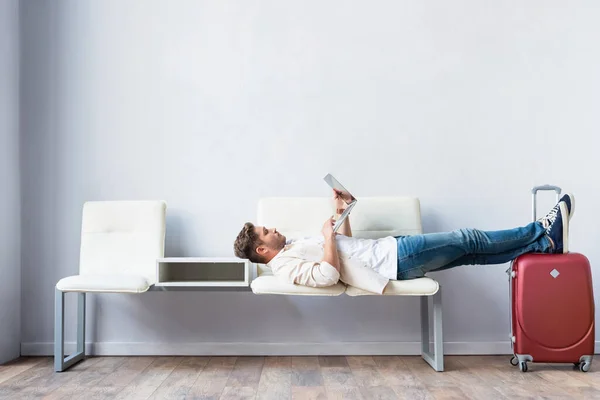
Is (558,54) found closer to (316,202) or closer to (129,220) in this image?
(316,202)

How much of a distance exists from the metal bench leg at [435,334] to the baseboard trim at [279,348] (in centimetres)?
12

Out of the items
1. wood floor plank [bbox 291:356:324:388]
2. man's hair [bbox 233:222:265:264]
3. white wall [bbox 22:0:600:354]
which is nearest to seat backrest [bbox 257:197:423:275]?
white wall [bbox 22:0:600:354]

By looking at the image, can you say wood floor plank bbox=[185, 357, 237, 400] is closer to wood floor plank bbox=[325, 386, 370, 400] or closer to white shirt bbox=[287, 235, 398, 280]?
wood floor plank bbox=[325, 386, 370, 400]

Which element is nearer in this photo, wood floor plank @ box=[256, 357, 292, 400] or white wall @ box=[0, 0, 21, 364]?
wood floor plank @ box=[256, 357, 292, 400]

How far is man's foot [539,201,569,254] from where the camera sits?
2848 millimetres

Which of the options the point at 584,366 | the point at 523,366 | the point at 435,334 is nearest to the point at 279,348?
the point at 435,334

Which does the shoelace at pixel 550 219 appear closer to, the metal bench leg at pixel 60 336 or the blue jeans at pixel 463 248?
the blue jeans at pixel 463 248

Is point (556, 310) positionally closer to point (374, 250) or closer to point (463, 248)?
point (463, 248)

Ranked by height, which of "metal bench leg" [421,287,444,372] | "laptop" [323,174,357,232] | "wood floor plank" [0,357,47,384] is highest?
Answer: "laptop" [323,174,357,232]

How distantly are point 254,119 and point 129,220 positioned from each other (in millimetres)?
938

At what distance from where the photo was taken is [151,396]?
245cm

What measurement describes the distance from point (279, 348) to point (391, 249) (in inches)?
38.8

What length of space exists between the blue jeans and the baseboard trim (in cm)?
67

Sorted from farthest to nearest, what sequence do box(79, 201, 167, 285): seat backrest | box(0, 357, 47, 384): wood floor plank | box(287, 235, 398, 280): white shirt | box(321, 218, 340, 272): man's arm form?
box(79, 201, 167, 285): seat backrest, box(0, 357, 47, 384): wood floor plank, box(287, 235, 398, 280): white shirt, box(321, 218, 340, 272): man's arm
